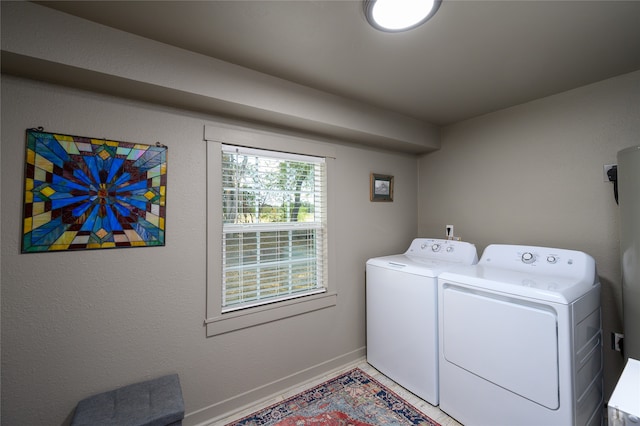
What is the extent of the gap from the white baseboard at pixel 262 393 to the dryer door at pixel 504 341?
100cm

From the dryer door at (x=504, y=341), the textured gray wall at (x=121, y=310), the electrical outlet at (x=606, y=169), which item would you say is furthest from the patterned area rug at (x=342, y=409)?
the electrical outlet at (x=606, y=169)

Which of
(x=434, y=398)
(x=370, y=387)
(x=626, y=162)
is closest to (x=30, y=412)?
(x=370, y=387)

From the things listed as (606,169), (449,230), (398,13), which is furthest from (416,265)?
(398,13)

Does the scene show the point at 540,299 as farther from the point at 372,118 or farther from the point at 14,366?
the point at 14,366

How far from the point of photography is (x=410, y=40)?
1457mm

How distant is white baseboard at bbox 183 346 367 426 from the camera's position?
69.9 inches

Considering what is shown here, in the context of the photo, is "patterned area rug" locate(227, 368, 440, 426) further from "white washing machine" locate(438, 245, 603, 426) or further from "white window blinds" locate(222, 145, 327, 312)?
"white window blinds" locate(222, 145, 327, 312)

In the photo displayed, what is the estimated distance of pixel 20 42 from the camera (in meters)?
1.17

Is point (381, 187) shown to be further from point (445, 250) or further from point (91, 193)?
point (91, 193)

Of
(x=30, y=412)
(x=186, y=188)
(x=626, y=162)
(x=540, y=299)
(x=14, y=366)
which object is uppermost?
(x=626, y=162)

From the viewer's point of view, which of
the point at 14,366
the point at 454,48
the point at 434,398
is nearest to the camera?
the point at 14,366

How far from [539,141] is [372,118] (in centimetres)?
142

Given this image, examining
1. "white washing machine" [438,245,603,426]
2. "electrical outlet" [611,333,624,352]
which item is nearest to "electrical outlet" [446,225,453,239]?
"white washing machine" [438,245,603,426]

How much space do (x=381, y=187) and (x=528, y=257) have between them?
1382 mm
